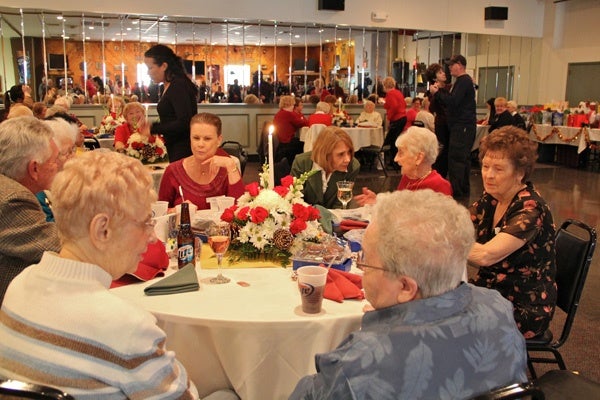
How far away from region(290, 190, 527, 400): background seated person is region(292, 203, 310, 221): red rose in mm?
957

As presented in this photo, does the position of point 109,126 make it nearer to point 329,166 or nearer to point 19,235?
point 329,166

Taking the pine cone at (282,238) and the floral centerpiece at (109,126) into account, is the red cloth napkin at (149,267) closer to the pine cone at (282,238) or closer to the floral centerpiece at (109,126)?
the pine cone at (282,238)

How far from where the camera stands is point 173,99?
4812 mm

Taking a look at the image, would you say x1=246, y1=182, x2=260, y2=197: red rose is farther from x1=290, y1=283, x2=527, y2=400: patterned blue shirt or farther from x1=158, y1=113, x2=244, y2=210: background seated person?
x1=290, y1=283, x2=527, y2=400: patterned blue shirt

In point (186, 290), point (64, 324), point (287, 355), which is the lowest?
point (287, 355)

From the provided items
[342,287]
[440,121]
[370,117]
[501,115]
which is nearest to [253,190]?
[342,287]

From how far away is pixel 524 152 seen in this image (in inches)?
101

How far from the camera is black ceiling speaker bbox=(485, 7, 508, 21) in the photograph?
38.6 feet

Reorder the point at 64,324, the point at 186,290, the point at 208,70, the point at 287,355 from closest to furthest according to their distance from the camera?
1. the point at 64,324
2. the point at 287,355
3. the point at 186,290
4. the point at 208,70

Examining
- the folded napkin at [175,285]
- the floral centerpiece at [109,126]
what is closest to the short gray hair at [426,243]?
the folded napkin at [175,285]

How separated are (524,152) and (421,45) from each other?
10737 millimetres

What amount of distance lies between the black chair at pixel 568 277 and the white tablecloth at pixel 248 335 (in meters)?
1.05

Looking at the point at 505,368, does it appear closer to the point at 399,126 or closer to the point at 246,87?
the point at 399,126

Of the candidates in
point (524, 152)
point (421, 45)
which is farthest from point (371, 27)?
point (524, 152)
